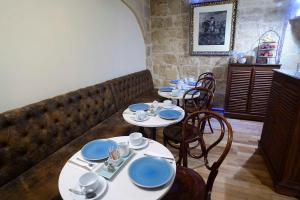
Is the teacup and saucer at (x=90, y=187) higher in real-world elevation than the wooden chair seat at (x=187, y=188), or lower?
higher

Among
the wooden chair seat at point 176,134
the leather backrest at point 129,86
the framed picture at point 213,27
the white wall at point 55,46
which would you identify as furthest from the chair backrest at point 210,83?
the white wall at point 55,46

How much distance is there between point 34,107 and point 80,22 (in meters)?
1.20

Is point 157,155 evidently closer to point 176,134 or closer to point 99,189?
point 99,189

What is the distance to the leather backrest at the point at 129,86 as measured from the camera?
8.93ft

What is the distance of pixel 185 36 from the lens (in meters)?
3.87

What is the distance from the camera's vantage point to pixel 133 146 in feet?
4.11

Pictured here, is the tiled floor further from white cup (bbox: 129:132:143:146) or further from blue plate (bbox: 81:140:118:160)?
blue plate (bbox: 81:140:118:160)

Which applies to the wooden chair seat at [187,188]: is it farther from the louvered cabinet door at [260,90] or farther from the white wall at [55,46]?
the louvered cabinet door at [260,90]

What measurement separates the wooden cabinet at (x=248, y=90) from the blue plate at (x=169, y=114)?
6.65 feet

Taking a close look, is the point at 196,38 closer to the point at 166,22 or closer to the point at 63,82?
the point at 166,22

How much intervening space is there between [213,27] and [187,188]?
3269mm

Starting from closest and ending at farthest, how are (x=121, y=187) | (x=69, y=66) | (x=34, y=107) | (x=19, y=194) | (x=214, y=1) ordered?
1. (x=121, y=187)
2. (x=19, y=194)
3. (x=34, y=107)
4. (x=69, y=66)
5. (x=214, y=1)

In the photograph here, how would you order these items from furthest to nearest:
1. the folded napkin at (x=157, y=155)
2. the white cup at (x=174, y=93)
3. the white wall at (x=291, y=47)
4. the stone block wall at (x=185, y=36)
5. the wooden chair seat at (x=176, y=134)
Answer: the stone block wall at (x=185, y=36) → the white wall at (x=291, y=47) → the white cup at (x=174, y=93) → the wooden chair seat at (x=176, y=134) → the folded napkin at (x=157, y=155)

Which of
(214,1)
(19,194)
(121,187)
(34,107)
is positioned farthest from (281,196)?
(214,1)
